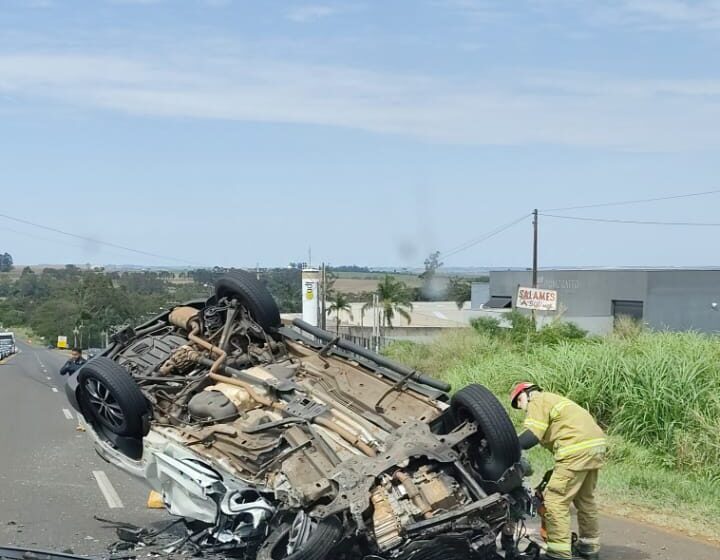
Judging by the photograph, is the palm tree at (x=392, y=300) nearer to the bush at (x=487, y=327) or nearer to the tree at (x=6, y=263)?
the bush at (x=487, y=327)

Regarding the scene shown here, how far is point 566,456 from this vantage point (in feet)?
22.2

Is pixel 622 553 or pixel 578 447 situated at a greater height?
pixel 578 447

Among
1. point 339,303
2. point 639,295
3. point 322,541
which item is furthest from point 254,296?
point 339,303

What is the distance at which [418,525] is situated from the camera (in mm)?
5328

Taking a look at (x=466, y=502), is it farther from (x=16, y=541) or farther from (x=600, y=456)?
(x=16, y=541)

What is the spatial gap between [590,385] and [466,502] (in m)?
8.41

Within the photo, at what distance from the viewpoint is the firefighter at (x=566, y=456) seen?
6.62m

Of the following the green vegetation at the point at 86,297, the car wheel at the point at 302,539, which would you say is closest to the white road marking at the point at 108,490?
the green vegetation at the point at 86,297

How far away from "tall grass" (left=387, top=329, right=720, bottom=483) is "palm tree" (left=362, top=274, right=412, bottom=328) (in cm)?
4952

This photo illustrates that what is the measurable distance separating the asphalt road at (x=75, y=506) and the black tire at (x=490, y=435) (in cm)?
180

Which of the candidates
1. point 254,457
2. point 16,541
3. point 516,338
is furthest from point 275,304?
point 516,338

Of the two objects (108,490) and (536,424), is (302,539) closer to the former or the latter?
(536,424)

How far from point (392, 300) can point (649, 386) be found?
5446cm

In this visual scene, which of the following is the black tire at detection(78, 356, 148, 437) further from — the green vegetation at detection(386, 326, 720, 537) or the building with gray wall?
the building with gray wall
